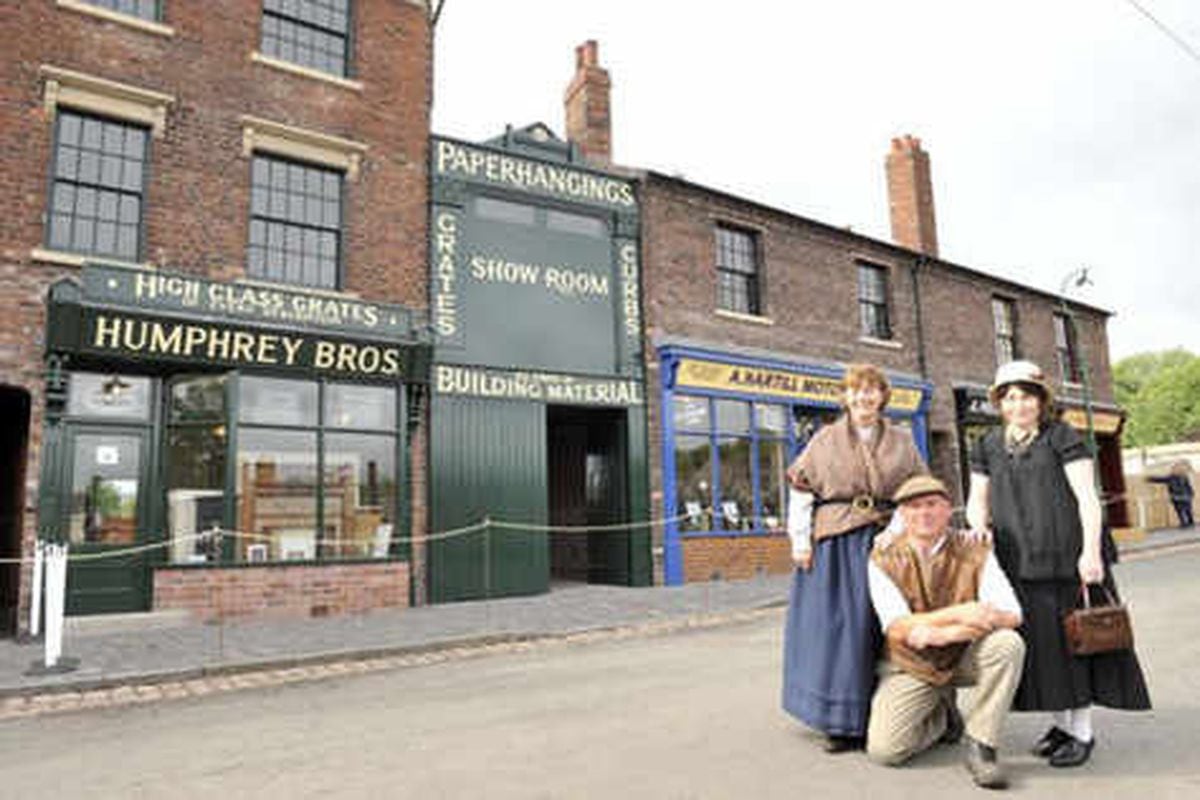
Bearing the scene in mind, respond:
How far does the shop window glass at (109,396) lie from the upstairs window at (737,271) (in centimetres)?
928

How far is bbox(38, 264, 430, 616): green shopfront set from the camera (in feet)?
31.5

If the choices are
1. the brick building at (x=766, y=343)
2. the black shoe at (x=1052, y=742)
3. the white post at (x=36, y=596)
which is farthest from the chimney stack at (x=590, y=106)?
the black shoe at (x=1052, y=742)

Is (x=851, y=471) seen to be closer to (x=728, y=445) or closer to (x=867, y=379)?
(x=867, y=379)

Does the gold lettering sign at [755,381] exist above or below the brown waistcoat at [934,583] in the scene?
above

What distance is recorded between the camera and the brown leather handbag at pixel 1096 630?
365cm

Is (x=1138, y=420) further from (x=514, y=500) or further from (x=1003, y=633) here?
(x=1003, y=633)

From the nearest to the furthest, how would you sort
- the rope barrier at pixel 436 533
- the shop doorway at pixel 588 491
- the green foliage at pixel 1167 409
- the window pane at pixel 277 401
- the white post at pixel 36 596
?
the white post at pixel 36 596 → the rope barrier at pixel 436 533 → the window pane at pixel 277 401 → the shop doorway at pixel 588 491 → the green foliage at pixel 1167 409

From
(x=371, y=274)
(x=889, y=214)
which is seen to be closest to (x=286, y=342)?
(x=371, y=274)

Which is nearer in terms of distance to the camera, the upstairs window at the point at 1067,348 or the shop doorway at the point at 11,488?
the shop doorway at the point at 11,488

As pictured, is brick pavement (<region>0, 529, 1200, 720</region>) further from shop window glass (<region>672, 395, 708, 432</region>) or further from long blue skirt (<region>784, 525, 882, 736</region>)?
long blue skirt (<region>784, 525, 882, 736</region>)

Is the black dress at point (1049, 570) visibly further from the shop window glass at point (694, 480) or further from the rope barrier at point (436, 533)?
the shop window glass at point (694, 480)

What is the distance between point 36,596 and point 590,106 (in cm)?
1125

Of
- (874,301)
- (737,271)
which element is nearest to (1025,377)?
(737,271)

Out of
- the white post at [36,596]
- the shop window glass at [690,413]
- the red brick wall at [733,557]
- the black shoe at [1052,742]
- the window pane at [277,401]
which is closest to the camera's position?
the black shoe at [1052,742]
